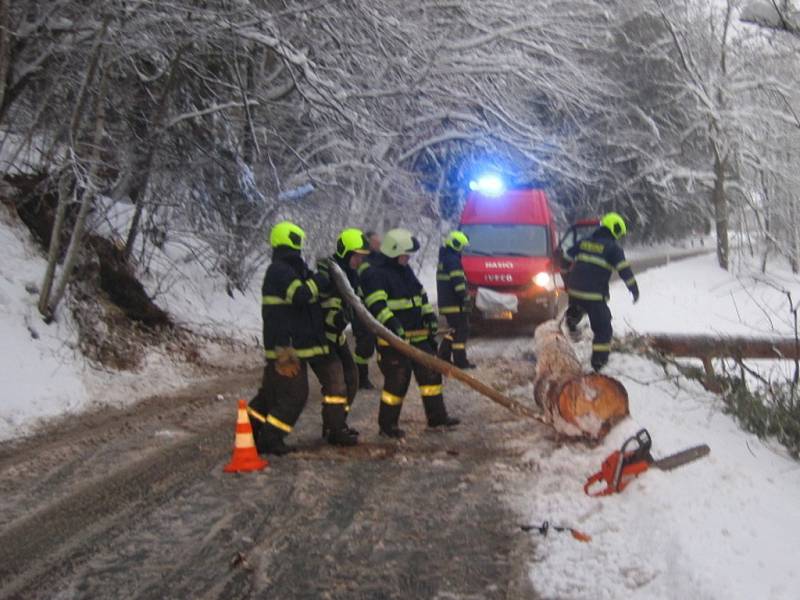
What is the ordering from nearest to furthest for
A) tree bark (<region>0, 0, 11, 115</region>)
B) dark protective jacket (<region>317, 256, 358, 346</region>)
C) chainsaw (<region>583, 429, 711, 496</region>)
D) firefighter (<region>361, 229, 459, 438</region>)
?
chainsaw (<region>583, 429, 711, 496</region>) → dark protective jacket (<region>317, 256, 358, 346</region>) → firefighter (<region>361, 229, 459, 438</region>) → tree bark (<region>0, 0, 11, 115</region>)

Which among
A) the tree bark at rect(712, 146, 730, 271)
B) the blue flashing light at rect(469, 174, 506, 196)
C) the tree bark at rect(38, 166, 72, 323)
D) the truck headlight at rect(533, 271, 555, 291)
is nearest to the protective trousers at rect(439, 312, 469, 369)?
the truck headlight at rect(533, 271, 555, 291)

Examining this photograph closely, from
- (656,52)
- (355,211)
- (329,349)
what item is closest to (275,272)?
(329,349)

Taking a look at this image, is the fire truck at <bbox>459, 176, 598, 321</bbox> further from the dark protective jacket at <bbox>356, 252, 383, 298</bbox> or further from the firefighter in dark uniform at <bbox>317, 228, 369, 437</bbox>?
the firefighter in dark uniform at <bbox>317, 228, 369, 437</bbox>

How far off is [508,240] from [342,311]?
7.28 meters

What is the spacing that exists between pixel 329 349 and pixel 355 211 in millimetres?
11314

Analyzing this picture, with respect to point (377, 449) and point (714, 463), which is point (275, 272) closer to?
point (377, 449)

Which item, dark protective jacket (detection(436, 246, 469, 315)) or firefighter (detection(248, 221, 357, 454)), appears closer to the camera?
firefighter (detection(248, 221, 357, 454))

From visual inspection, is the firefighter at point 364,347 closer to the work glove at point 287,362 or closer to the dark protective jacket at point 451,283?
the dark protective jacket at point 451,283

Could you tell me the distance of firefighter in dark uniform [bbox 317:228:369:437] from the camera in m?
6.78

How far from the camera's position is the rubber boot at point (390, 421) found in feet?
23.1

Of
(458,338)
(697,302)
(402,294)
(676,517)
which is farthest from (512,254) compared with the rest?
(697,302)

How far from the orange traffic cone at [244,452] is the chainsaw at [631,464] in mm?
2556

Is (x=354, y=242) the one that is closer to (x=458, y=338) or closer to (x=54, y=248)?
(x=458, y=338)

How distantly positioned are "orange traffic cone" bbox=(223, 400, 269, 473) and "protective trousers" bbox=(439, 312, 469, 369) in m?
4.52
